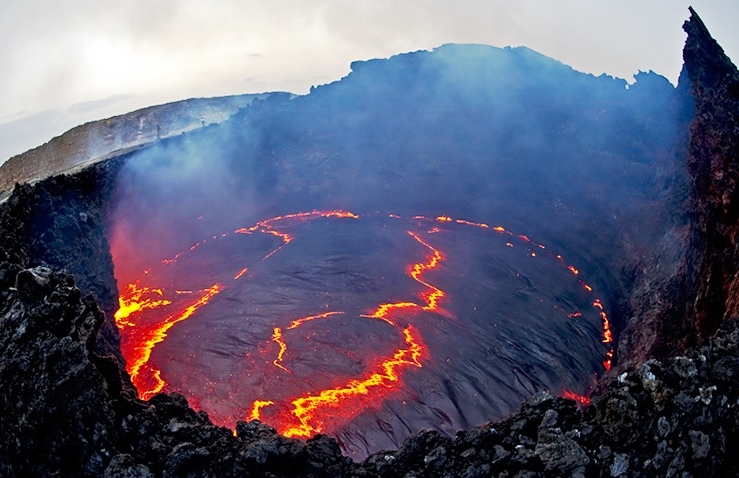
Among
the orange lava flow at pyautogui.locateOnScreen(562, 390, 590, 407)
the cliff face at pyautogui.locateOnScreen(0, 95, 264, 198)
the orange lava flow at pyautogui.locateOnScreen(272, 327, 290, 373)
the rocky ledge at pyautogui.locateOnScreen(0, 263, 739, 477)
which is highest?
the cliff face at pyautogui.locateOnScreen(0, 95, 264, 198)

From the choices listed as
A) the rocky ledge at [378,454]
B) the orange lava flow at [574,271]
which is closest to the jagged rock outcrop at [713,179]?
the rocky ledge at [378,454]

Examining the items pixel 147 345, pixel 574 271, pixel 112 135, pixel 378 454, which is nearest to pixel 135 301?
pixel 147 345

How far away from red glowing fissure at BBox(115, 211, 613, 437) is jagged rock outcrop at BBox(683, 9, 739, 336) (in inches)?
239

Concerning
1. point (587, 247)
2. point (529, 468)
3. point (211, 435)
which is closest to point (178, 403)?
point (211, 435)

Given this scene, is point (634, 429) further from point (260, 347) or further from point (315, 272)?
point (315, 272)

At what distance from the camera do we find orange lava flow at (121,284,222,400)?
18.4 metres

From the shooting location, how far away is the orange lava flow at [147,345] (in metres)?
18.4

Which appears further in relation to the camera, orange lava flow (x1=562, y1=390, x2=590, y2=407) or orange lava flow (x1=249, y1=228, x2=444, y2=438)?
orange lava flow (x1=562, y1=390, x2=590, y2=407)

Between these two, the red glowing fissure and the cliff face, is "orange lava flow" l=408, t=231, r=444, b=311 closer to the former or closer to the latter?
the red glowing fissure

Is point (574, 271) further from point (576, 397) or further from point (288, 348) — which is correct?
point (288, 348)

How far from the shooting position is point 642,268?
25438mm

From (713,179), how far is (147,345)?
19.8 metres

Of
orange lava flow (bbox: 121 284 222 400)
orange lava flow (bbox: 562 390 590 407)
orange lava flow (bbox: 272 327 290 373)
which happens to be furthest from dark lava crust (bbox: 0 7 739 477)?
orange lava flow (bbox: 272 327 290 373)

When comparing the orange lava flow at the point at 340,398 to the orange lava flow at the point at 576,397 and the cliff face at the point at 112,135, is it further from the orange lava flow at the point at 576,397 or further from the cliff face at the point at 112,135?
the cliff face at the point at 112,135
